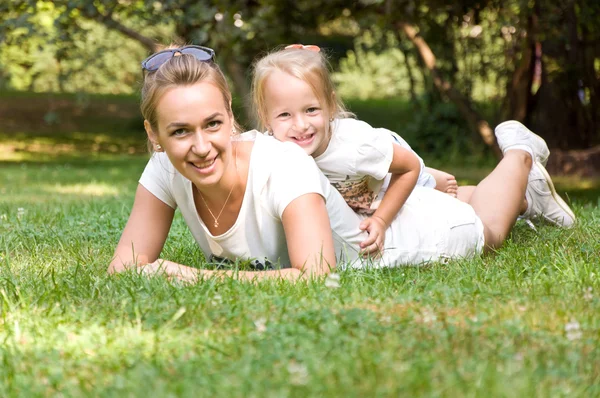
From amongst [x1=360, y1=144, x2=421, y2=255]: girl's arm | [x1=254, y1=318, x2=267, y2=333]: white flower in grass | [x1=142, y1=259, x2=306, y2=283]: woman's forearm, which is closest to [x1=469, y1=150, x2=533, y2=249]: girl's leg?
[x1=360, y1=144, x2=421, y2=255]: girl's arm

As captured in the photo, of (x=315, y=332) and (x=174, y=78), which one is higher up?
(x=174, y=78)

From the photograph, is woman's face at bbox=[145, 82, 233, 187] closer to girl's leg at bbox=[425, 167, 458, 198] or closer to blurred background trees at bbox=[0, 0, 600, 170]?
girl's leg at bbox=[425, 167, 458, 198]

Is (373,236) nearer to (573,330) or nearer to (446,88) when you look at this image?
(573,330)

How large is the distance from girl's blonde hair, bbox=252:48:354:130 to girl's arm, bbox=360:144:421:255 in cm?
39

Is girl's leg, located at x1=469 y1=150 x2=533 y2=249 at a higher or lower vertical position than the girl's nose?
lower

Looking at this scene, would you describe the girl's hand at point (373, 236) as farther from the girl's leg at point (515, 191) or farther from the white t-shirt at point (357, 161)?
the girl's leg at point (515, 191)

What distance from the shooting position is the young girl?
3727 mm

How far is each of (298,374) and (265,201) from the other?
136 centimetres

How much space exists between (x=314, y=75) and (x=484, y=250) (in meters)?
1.22

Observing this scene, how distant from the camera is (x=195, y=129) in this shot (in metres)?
3.21

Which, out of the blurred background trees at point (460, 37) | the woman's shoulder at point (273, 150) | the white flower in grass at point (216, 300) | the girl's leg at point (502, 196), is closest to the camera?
the white flower in grass at point (216, 300)

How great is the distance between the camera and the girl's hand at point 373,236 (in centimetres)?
370

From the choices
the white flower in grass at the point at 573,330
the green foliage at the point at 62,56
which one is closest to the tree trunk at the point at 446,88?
the green foliage at the point at 62,56

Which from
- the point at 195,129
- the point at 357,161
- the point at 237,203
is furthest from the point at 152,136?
the point at 357,161
